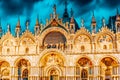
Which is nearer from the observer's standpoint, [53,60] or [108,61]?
[108,61]

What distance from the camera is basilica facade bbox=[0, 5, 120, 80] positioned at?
1860 inches

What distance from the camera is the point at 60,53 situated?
48.2m

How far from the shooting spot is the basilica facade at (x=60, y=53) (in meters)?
47.2

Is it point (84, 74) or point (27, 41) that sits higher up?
point (27, 41)

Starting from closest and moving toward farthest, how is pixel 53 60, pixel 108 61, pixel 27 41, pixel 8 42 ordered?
pixel 108 61, pixel 53 60, pixel 27 41, pixel 8 42

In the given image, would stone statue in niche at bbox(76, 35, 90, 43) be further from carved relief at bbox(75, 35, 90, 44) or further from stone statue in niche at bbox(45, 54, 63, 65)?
stone statue in niche at bbox(45, 54, 63, 65)

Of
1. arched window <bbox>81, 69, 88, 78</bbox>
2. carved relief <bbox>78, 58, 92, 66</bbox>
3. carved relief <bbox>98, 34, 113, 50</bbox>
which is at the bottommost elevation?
arched window <bbox>81, 69, 88, 78</bbox>

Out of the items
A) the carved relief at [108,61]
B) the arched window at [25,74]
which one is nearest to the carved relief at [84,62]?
the carved relief at [108,61]

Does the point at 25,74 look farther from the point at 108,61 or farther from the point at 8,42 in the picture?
the point at 108,61

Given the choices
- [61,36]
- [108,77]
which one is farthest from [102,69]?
[61,36]

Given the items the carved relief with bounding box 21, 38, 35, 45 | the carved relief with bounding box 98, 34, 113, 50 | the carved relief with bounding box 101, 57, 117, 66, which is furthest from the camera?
the carved relief with bounding box 21, 38, 35, 45

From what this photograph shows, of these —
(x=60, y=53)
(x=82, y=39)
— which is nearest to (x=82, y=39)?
(x=82, y=39)

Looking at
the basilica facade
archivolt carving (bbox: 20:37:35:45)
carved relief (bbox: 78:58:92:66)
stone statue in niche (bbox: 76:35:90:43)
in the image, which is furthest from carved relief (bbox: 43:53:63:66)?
stone statue in niche (bbox: 76:35:90:43)

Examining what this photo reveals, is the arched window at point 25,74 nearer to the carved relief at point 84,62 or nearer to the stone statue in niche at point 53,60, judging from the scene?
the stone statue in niche at point 53,60
